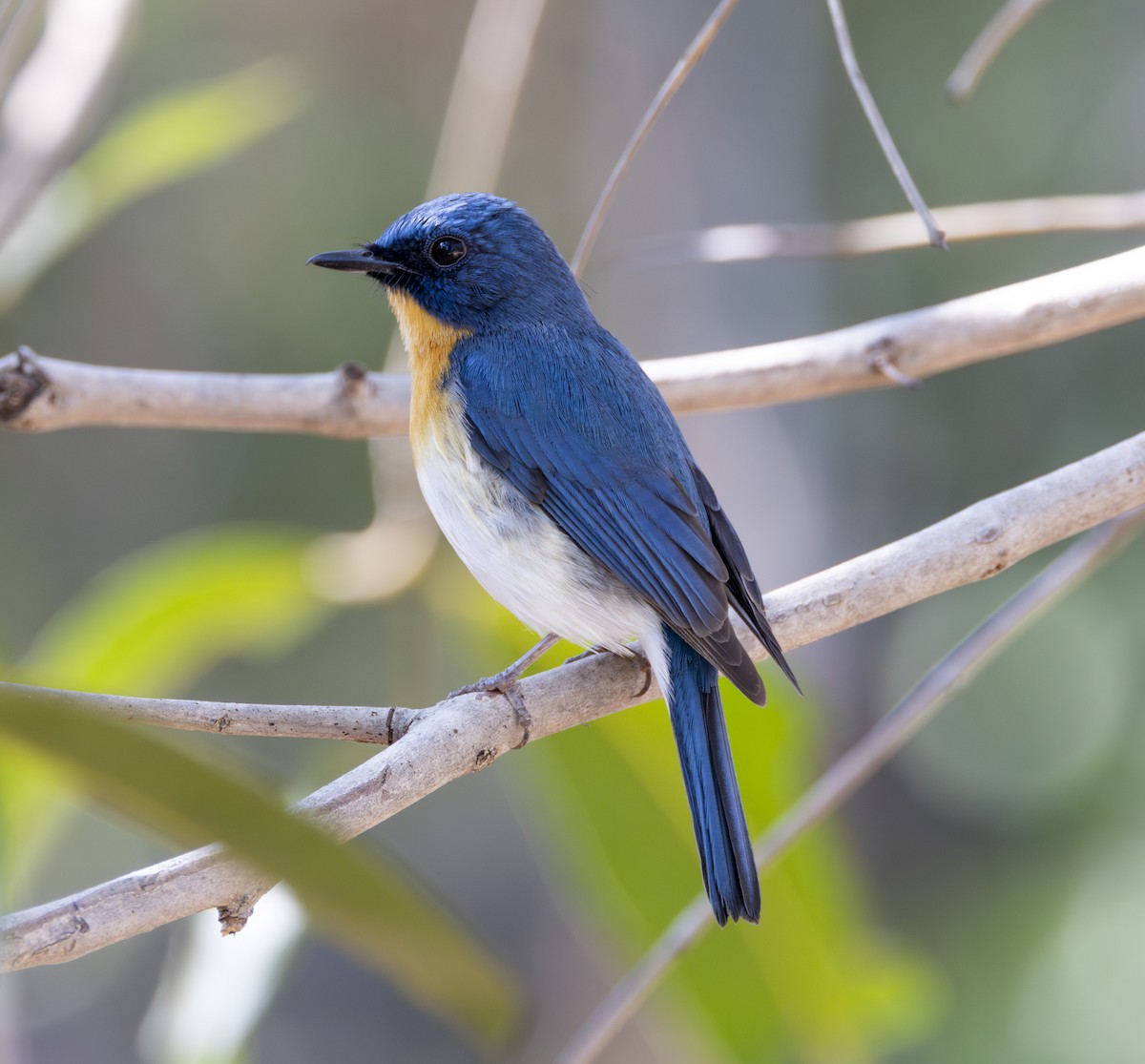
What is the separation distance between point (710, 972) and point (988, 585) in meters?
5.77

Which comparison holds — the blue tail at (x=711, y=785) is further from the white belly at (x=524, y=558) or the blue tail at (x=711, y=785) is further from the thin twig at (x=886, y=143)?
the thin twig at (x=886, y=143)

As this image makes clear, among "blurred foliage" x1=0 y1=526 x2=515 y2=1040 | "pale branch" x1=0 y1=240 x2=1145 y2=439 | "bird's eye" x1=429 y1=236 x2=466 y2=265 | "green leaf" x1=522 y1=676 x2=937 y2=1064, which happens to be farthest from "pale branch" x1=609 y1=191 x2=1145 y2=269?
"blurred foliage" x1=0 y1=526 x2=515 y2=1040

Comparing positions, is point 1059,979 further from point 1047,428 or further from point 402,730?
point 402,730

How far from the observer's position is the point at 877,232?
117 inches

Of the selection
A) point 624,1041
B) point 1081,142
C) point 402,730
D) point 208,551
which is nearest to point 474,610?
point 208,551

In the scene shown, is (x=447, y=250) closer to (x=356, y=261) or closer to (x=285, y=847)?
(x=356, y=261)

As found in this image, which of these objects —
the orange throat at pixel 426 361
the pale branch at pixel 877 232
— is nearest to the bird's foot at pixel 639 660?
the orange throat at pixel 426 361

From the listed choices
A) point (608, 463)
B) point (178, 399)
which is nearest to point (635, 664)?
point (608, 463)

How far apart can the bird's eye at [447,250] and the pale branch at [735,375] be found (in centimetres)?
40

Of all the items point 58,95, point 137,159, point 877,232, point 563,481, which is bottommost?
point 563,481

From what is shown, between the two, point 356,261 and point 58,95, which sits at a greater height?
point 58,95

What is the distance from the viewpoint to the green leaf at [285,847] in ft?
1.93

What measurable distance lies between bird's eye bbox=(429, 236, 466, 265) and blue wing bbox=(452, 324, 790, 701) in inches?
8.4

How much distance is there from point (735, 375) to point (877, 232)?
775 mm
